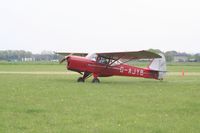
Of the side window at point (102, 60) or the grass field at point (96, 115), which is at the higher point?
the side window at point (102, 60)

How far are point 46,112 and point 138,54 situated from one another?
16255mm

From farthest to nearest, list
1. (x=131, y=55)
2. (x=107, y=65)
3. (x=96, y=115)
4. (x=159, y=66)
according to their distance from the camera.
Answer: (x=159, y=66)
(x=107, y=65)
(x=131, y=55)
(x=96, y=115)

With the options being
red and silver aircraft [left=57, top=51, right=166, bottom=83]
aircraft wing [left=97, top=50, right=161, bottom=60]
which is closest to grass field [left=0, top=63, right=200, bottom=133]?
aircraft wing [left=97, top=50, right=161, bottom=60]

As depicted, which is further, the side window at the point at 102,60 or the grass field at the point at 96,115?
the side window at the point at 102,60

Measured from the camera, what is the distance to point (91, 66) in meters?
26.8

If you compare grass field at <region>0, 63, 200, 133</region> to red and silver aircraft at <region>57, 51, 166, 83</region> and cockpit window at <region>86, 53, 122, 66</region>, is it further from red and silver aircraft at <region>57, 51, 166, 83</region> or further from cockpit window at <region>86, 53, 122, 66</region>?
cockpit window at <region>86, 53, 122, 66</region>

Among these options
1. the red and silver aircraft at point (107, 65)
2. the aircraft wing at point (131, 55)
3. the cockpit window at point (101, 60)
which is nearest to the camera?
the aircraft wing at point (131, 55)

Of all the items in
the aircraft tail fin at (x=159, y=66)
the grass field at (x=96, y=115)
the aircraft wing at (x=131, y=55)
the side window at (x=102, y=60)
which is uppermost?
the aircraft wing at (x=131, y=55)

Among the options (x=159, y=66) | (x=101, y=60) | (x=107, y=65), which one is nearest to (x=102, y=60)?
(x=101, y=60)

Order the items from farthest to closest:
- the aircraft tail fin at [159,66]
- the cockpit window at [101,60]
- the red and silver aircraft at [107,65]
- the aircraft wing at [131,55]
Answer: the aircraft tail fin at [159,66] < the cockpit window at [101,60] < the red and silver aircraft at [107,65] < the aircraft wing at [131,55]

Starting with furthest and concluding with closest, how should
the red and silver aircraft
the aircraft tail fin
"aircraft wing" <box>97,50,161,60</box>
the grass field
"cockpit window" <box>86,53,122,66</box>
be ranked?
the aircraft tail fin
"cockpit window" <box>86,53,122,66</box>
the red and silver aircraft
"aircraft wing" <box>97,50,161,60</box>
the grass field

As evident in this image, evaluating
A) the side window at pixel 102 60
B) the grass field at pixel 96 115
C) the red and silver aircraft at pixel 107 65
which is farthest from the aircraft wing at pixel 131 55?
the grass field at pixel 96 115

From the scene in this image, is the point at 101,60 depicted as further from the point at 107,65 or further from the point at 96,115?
the point at 96,115

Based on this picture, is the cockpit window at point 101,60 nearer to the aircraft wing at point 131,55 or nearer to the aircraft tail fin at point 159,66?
the aircraft wing at point 131,55
